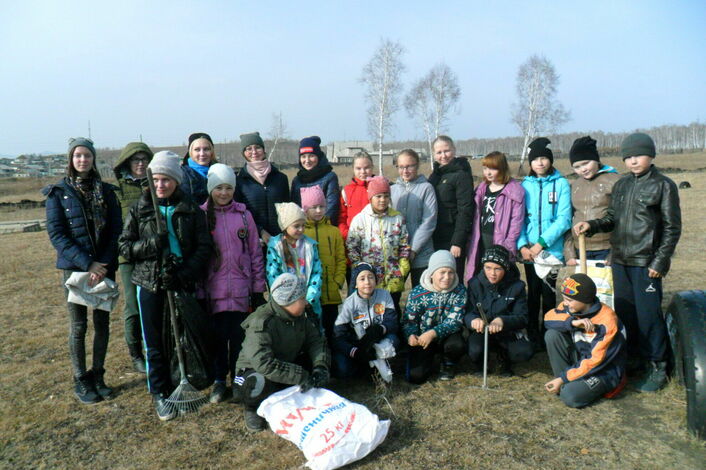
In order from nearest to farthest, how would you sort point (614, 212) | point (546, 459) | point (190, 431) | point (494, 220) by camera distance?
point (546, 459)
point (190, 431)
point (614, 212)
point (494, 220)

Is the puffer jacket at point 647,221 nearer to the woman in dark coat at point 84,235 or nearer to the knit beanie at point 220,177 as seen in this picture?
the knit beanie at point 220,177

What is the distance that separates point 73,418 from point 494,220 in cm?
395

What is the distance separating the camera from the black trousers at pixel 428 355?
4.16 m

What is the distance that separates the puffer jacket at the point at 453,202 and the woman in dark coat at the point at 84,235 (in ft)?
9.89

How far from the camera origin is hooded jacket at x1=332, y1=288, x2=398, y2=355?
13.9 feet

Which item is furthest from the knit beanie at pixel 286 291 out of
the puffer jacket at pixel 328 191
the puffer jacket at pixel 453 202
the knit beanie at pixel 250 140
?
the puffer jacket at pixel 453 202

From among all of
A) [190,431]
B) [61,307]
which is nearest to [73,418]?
[190,431]

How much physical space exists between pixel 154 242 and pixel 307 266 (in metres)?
1.24

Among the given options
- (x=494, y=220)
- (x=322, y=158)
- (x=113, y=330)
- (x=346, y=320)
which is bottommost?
(x=113, y=330)

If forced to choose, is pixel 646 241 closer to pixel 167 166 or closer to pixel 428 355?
pixel 428 355

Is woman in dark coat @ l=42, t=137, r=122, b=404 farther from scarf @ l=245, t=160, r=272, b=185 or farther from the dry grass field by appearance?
scarf @ l=245, t=160, r=272, b=185

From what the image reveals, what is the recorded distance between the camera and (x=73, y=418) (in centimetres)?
373

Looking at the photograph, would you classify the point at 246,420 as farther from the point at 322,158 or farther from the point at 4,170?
the point at 4,170

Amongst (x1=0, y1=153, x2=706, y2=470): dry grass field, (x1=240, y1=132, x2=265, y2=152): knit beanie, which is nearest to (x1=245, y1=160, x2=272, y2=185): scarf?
(x1=240, y1=132, x2=265, y2=152): knit beanie
